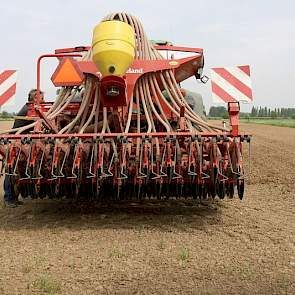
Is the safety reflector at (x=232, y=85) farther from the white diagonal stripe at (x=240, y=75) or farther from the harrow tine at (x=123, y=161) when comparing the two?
the harrow tine at (x=123, y=161)

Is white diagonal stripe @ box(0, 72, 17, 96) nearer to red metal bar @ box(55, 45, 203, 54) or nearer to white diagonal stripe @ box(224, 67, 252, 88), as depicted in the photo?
red metal bar @ box(55, 45, 203, 54)

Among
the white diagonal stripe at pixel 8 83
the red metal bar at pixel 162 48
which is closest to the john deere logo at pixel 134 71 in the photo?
the red metal bar at pixel 162 48

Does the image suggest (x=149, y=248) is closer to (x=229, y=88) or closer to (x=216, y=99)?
(x=216, y=99)

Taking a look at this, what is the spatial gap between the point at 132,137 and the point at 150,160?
0.87 ft

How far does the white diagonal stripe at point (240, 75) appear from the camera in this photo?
546 cm

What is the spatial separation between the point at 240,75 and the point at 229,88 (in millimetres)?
192

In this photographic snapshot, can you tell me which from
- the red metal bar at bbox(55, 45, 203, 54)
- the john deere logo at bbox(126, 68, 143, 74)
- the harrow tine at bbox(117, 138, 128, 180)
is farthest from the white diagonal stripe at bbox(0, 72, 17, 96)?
the harrow tine at bbox(117, 138, 128, 180)

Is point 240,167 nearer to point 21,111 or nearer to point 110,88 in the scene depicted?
point 110,88

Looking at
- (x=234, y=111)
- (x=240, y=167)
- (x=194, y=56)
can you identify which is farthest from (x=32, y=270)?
(x=194, y=56)

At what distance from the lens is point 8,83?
5.69 m

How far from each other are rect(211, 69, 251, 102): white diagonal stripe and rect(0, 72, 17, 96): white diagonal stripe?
2.36 meters

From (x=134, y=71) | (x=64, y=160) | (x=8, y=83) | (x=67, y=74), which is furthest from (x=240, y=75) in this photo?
(x=8, y=83)

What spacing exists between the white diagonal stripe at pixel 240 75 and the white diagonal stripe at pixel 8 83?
2.54 metres

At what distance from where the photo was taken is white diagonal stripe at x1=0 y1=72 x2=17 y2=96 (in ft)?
18.6
